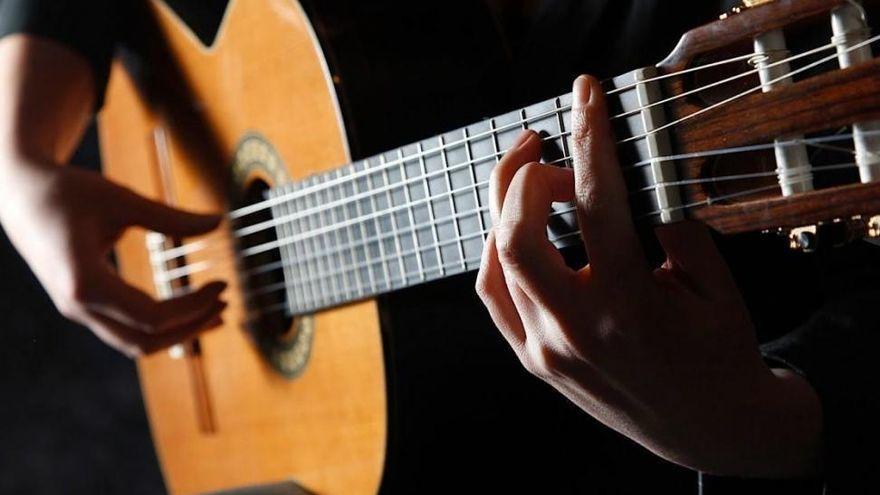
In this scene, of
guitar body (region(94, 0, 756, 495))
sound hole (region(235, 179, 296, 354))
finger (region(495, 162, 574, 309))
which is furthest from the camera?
sound hole (region(235, 179, 296, 354))

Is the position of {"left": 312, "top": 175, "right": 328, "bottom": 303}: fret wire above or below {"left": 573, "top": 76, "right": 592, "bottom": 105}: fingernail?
below

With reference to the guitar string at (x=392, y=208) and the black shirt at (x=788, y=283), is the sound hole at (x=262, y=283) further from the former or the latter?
the black shirt at (x=788, y=283)

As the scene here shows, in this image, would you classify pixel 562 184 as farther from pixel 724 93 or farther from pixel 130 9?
pixel 130 9

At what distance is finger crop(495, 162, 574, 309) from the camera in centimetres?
61

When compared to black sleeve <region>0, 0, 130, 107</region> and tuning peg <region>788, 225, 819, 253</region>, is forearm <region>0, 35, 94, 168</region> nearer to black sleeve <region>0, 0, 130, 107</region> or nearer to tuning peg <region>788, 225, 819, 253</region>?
black sleeve <region>0, 0, 130, 107</region>

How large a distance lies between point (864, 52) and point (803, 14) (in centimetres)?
4

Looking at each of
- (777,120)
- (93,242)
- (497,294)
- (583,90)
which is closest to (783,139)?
(777,120)

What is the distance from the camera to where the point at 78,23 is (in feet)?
3.97

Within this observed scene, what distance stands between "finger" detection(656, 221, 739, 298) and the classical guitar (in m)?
0.02

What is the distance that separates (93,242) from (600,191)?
2.33ft

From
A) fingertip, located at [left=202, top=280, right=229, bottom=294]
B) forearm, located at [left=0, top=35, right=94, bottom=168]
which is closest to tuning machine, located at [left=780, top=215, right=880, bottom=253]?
fingertip, located at [left=202, top=280, right=229, bottom=294]

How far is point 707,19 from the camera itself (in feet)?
2.56

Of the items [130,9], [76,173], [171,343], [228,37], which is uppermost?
[130,9]

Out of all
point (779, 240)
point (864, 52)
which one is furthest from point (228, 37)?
point (864, 52)
